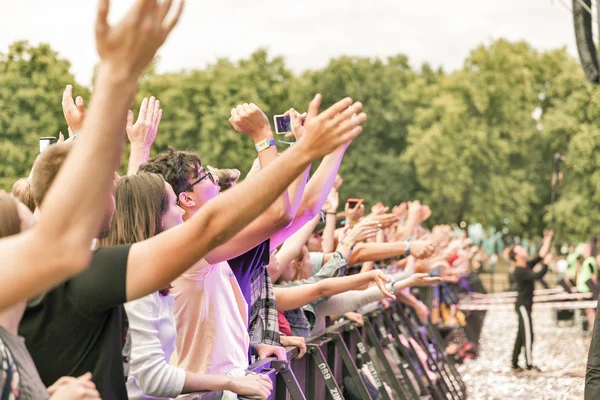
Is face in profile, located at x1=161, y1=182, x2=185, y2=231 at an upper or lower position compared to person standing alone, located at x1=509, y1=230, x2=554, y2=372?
upper

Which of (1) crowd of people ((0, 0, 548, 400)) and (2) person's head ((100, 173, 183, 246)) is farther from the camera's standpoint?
(2) person's head ((100, 173, 183, 246))

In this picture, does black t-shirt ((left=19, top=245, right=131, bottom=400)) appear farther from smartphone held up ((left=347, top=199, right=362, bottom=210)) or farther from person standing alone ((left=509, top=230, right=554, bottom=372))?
person standing alone ((left=509, top=230, right=554, bottom=372))

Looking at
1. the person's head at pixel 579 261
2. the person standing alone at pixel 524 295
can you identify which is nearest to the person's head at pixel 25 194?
the person standing alone at pixel 524 295

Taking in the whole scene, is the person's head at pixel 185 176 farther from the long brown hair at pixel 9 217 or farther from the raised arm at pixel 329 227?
the raised arm at pixel 329 227

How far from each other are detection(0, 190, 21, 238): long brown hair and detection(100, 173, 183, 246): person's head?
0.93 metres

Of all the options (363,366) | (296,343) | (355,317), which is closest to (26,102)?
(355,317)

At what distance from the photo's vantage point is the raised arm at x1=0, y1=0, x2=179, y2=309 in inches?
76.8

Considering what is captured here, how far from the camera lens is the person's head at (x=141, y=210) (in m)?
3.30

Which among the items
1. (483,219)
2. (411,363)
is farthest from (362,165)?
(411,363)

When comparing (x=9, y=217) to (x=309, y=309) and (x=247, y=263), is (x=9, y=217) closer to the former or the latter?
(x=247, y=263)

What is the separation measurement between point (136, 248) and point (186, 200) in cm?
188

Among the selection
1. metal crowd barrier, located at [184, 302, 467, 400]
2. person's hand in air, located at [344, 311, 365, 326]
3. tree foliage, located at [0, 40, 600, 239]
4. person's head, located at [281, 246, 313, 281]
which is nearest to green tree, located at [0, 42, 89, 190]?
tree foliage, located at [0, 40, 600, 239]

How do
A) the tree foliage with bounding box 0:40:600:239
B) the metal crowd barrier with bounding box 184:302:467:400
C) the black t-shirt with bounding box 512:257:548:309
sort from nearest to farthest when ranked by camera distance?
the metal crowd barrier with bounding box 184:302:467:400
the black t-shirt with bounding box 512:257:548:309
the tree foliage with bounding box 0:40:600:239

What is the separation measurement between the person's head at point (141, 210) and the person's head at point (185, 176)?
2.81 ft
